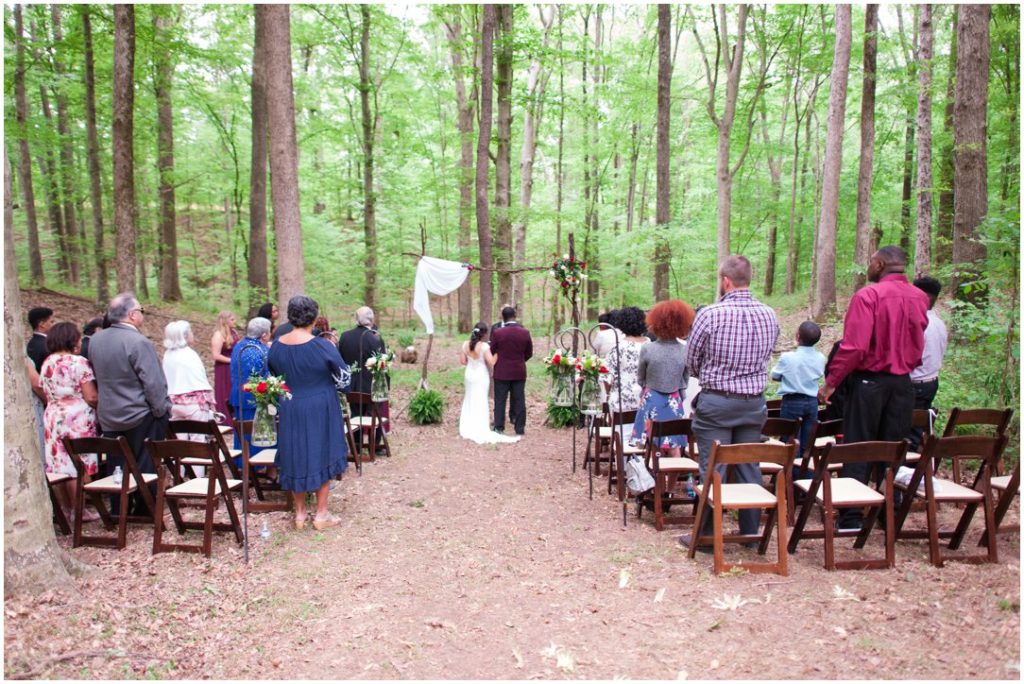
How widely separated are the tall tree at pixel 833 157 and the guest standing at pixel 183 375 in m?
12.9

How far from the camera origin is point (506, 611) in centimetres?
409

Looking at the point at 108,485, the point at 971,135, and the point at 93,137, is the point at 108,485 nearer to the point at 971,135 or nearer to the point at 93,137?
the point at 971,135

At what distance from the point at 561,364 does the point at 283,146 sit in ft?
16.3

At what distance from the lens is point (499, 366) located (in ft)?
30.7

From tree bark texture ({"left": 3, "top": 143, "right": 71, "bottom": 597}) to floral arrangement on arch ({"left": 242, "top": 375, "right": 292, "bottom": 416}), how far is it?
1625 mm

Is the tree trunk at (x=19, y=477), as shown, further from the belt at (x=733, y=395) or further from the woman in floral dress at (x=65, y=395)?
the belt at (x=733, y=395)

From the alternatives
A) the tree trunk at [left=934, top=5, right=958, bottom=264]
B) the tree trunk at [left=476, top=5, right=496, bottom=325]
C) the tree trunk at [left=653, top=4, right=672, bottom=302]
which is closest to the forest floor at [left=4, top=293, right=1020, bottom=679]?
the tree trunk at [left=476, top=5, right=496, bottom=325]

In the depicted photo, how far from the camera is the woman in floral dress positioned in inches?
211

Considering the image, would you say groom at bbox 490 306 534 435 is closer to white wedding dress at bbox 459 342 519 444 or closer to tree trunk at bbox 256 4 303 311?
white wedding dress at bbox 459 342 519 444

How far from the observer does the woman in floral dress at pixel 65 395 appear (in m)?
5.37

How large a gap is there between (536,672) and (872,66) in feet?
51.5

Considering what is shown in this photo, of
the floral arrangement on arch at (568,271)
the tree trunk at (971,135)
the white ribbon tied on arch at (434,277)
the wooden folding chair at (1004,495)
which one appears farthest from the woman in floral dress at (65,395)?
the tree trunk at (971,135)

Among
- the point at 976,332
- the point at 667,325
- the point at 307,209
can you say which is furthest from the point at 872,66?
the point at 307,209

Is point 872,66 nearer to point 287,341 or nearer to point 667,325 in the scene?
point 667,325
